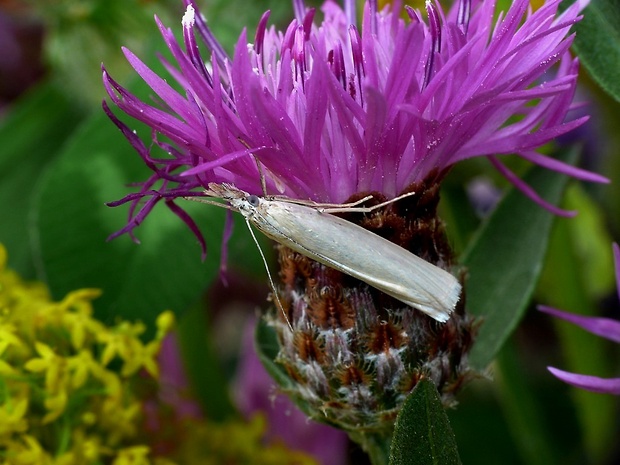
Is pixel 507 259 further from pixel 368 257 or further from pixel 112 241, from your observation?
pixel 112 241

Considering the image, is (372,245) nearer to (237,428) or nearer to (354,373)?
(354,373)

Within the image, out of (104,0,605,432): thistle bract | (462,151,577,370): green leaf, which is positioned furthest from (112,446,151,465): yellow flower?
(462,151,577,370): green leaf

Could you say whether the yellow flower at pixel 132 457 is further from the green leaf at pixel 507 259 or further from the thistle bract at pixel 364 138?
the green leaf at pixel 507 259

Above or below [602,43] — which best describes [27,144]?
below

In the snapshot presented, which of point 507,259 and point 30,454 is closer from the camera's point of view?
point 30,454

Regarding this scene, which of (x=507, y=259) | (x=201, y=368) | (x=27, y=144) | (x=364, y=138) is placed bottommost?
(x=201, y=368)

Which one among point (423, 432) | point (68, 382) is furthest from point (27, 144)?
point (423, 432)

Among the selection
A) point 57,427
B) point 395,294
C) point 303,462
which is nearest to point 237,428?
point 303,462

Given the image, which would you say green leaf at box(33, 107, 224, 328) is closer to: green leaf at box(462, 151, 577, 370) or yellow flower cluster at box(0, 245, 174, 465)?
yellow flower cluster at box(0, 245, 174, 465)
